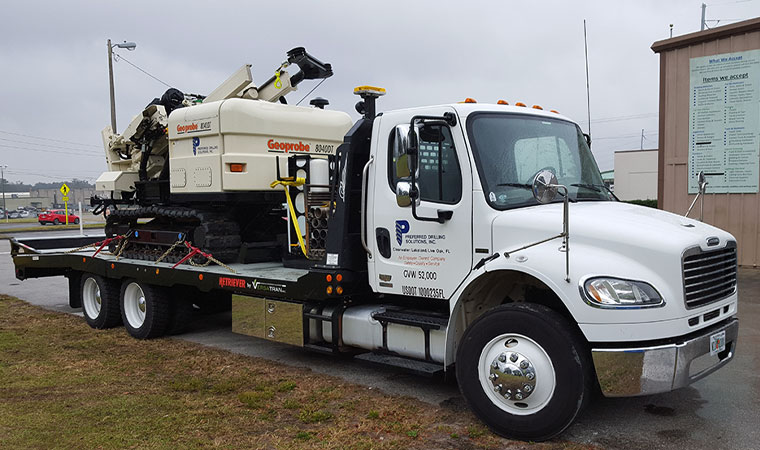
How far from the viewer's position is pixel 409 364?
18.9ft

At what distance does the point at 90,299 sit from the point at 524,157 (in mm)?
7274

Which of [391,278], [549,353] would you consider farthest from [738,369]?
[391,278]

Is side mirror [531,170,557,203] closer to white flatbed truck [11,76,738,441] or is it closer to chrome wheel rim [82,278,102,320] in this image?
white flatbed truck [11,76,738,441]

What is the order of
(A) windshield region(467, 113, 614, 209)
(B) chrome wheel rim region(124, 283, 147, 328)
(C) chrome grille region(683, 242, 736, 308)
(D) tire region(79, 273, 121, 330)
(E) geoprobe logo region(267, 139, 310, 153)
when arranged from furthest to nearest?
(D) tire region(79, 273, 121, 330) < (B) chrome wheel rim region(124, 283, 147, 328) < (E) geoprobe logo region(267, 139, 310, 153) < (A) windshield region(467, 113, 614, 209) < (C) chrome grille region(683, 242, 736, 308)

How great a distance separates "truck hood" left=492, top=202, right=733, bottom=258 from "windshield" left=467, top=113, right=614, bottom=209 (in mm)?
212

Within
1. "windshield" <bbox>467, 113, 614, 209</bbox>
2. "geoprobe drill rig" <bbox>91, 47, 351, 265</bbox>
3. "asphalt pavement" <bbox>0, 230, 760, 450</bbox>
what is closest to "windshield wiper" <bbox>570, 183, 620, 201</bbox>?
"windshield" <bbox>467, 113, 614, 209</bbox>

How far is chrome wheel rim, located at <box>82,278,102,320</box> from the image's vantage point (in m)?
9.80

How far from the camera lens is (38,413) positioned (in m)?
5.60

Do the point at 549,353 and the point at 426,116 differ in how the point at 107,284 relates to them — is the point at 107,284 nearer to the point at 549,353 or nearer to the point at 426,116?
the point at 426,116

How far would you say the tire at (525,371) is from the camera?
4557 mm

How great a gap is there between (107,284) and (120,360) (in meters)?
2.16

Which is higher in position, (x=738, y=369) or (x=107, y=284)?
(x=107, y=284)

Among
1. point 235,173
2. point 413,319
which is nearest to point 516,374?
point 413,319

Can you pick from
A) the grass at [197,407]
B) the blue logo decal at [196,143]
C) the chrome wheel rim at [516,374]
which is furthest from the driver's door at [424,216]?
the blue logo decal at [196,143]
